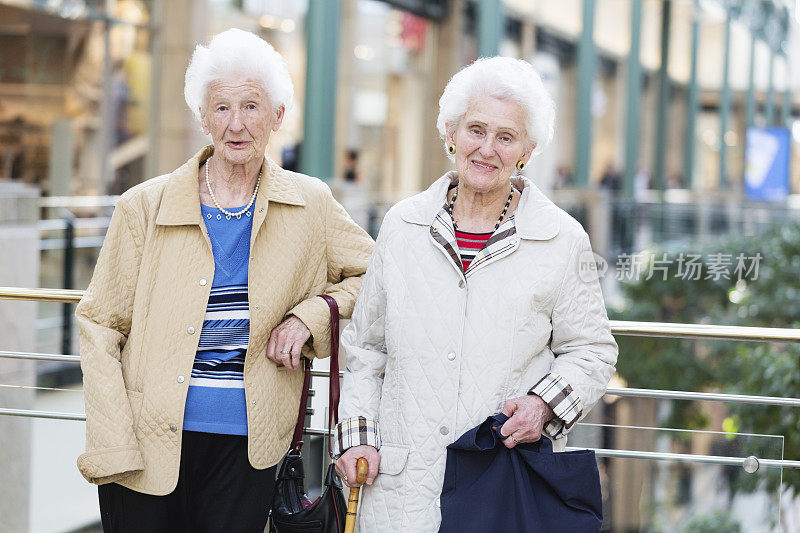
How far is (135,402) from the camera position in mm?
3027

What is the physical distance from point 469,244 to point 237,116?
0.73 m

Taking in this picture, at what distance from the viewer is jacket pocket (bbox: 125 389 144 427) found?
3.02 metres

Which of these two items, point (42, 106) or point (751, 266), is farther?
point (42, 106)

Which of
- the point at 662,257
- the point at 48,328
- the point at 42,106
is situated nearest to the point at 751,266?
the point at 662,257

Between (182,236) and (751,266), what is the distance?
882 cm

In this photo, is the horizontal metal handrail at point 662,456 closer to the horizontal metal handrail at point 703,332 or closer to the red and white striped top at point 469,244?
the horizontal metal handrail at point 703,332

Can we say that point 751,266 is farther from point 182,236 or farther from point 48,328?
point 182,236

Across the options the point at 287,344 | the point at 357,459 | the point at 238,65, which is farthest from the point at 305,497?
the point at 238,65

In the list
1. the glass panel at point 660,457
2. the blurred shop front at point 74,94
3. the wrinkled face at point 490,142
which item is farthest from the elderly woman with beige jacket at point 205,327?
the blurred shop front at point 74,94

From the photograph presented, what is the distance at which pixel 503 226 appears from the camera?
288cm

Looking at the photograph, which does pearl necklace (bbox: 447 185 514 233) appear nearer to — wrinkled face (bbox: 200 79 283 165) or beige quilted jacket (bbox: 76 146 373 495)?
beige quilted jacket (bbox: 76 146 373 495)

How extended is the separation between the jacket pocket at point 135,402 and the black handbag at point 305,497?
16.9 inches

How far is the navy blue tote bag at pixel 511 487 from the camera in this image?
2.77m

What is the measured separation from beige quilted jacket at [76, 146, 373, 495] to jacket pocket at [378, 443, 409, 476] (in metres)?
0.37
